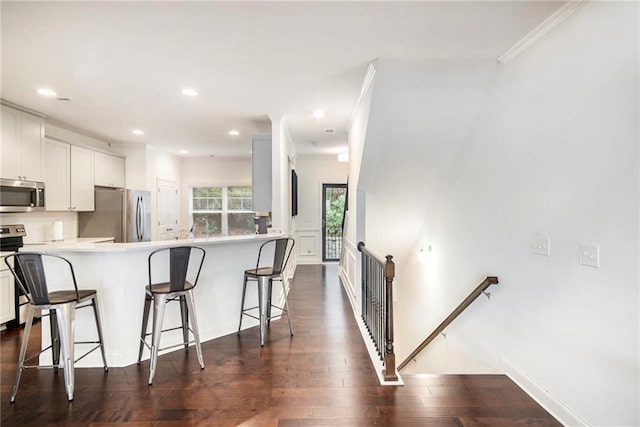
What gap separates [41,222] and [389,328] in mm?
4873

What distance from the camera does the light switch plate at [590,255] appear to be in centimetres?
181

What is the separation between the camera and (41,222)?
14.5 feet

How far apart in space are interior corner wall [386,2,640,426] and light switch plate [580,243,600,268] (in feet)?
0.08

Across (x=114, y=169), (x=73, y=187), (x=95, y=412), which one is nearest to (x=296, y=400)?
(x=95, y=412)

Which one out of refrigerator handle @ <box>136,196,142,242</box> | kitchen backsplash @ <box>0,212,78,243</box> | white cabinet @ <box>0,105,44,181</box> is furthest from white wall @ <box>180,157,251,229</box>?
white cabinet @ <box>0,105,44,181</box>

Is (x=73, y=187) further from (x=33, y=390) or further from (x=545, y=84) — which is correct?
(x=545, y=84)

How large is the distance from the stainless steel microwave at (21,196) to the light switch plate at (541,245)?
520 centimetres

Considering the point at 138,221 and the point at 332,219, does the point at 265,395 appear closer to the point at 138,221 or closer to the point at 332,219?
the point at 138,221

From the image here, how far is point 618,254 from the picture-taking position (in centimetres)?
170

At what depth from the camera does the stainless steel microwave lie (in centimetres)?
354

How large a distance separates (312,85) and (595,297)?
2.79 m

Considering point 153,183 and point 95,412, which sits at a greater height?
point 153,183

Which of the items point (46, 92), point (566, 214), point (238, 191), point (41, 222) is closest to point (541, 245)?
point (566, 214)

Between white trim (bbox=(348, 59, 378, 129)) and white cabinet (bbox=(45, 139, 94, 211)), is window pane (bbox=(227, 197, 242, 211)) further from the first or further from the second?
white trim (bbox=(348, 59, 378, 129))
